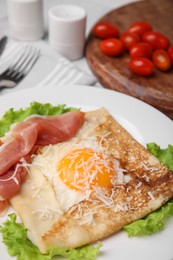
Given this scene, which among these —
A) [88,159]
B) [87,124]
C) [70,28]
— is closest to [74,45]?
[70,28]

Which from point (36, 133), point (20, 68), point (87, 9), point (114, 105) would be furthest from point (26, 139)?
point (87, 9)

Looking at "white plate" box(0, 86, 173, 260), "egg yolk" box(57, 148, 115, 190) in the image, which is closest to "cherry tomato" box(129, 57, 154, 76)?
"white plate" box(0, 86, 173, 260)

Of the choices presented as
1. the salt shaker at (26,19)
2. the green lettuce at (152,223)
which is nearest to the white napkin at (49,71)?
the salt shaker at (26,19)

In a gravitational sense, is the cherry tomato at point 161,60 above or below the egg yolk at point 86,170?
below

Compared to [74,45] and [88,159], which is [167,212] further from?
[74,45]

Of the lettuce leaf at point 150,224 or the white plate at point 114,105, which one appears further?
the white plate at point 114,105

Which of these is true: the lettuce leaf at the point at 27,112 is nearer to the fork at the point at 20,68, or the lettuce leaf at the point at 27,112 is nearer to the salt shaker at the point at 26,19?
the fork at the point at 20,68

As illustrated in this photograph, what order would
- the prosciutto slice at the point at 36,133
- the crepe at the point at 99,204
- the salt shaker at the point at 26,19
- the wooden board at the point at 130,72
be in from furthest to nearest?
the salt shaker at the point at 26,19 → the wooden board at the point at 130,72 → the prosciutto slice at the point at 36,133 → the crepe at the point at 99,204
